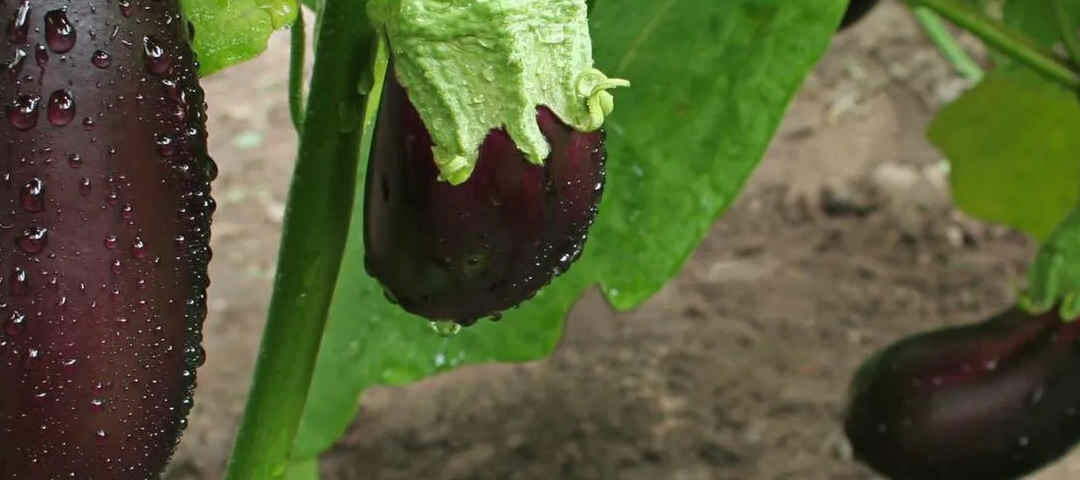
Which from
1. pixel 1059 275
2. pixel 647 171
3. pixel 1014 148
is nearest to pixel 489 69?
pixel 647 171

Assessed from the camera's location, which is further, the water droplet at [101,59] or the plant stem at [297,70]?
the plant stem at [297,70]

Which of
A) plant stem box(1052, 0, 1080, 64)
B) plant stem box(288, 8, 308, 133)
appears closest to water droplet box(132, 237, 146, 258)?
plant stem box(288, 8, 308, 133)

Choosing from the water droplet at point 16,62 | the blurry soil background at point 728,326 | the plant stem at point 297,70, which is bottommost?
the blurry soil background at point 728,326

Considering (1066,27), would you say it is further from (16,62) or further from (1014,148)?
(16,62)

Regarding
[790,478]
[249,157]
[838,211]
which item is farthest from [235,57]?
[249,157]

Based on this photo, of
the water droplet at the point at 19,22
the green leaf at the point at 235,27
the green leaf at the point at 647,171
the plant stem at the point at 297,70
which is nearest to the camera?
the water droplet at the point at 19,22

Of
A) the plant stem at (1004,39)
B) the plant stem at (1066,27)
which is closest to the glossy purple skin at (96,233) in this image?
the plant stem at (1004,39)

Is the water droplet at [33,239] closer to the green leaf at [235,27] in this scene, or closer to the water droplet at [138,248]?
the water droplet at [138,248]

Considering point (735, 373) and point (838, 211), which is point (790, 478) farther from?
point (838, 211)
